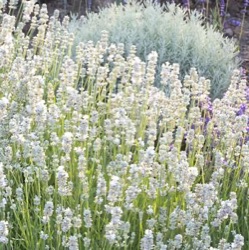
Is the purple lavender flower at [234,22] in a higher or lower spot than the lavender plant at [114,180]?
higher

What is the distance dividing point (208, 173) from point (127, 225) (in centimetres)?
110

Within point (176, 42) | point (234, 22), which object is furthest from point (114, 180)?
point (234, 22)

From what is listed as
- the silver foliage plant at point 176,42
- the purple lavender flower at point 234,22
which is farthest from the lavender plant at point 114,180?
the purple lavender flower at point 234,22

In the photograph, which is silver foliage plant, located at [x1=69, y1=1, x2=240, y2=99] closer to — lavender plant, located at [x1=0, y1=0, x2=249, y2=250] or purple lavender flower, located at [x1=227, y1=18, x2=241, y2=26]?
lavender plant, located at [x1=0, y1=0, x2=249, y2=250]

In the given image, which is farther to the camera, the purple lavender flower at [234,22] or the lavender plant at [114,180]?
the purple lavender flower at [234,22]

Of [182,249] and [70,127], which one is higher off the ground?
[70,127]

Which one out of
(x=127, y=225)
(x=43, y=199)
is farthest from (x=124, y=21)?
(x=127, y=225)

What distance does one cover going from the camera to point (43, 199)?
8.39 ft

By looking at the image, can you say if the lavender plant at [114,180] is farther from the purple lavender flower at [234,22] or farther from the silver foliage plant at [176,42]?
the purple lavender flower at [234,22]

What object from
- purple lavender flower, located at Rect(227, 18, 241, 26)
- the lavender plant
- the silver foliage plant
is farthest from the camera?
purple lavender flower, located at Rect(227, 18, 241, 26)

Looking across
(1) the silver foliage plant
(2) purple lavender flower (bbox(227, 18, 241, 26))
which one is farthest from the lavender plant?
(2) purple lavender flower (bbox(227, 18, 241, 26))

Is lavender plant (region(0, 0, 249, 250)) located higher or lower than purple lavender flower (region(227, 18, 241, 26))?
lower

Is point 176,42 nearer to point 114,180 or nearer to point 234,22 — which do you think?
point 234,22

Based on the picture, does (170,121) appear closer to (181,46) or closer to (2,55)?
(2,55)
